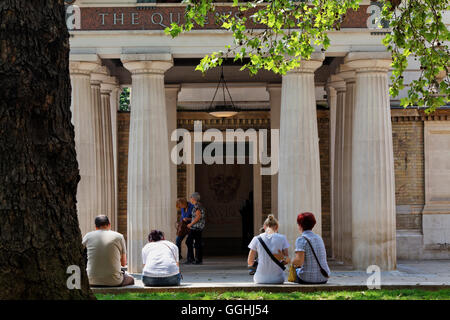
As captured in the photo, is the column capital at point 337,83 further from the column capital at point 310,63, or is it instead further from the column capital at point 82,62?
the column capital at point 82,62

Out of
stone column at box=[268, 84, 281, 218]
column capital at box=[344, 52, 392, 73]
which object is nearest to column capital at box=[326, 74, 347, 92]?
stone column at box=[268, 84, 281, 218]

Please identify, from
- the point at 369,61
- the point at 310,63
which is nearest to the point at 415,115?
the point at 369,61

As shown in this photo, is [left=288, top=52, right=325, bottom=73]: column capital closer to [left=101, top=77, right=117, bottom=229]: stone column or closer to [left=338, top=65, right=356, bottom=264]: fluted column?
[left=338, top=65, right=356, bottom=264]: fluted column

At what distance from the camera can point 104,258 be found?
11641 millimetres

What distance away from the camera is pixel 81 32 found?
56.4 ft

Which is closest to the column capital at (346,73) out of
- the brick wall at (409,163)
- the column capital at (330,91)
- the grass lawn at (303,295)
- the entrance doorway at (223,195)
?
the column capital at (330,91)

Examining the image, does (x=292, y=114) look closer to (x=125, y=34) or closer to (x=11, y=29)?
(x=125, y=34)

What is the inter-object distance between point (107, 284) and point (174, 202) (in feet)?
33.4

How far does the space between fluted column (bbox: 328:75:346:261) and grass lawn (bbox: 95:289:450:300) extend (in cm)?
876

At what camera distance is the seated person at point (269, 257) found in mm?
11766

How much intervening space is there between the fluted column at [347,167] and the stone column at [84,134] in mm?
6196

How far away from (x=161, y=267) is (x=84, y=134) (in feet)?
21.3

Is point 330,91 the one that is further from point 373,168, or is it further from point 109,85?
point 109,85

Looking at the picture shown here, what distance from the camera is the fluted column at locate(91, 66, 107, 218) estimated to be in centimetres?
1875
